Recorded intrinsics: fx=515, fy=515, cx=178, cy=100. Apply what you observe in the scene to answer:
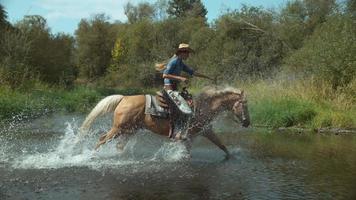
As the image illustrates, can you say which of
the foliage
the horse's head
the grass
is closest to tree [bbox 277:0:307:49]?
the grass

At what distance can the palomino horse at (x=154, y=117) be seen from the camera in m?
11.1

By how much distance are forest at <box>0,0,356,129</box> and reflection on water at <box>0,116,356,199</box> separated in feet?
17.9

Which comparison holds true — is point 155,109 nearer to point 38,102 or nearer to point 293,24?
point 38,102

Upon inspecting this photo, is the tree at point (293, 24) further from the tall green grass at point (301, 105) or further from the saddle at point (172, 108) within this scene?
the saddle at point (172, 108)

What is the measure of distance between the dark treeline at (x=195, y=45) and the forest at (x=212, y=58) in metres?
0.08

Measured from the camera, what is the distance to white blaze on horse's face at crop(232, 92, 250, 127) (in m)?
11.4

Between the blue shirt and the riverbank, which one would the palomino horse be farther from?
the riverbank

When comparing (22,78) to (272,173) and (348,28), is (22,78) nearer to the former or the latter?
(348,28)

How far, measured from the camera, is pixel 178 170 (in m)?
9.73

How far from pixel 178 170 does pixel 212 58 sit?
37.7 m

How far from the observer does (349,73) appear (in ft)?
66.8

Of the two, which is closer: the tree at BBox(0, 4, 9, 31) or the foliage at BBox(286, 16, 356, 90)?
the foliage at BBox(286, 16, 356, 90)

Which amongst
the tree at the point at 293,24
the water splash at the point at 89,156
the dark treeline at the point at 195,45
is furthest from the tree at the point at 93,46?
the water splash at the point at 89,156

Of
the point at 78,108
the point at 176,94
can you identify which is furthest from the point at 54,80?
the point at 176,94
